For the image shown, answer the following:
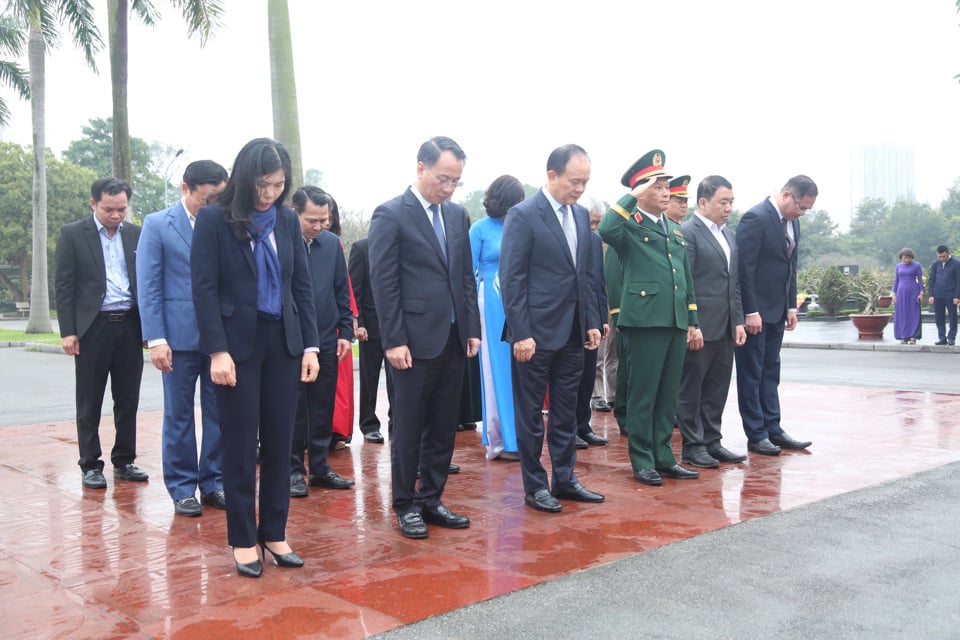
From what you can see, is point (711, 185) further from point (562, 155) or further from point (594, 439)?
point (594, 439)

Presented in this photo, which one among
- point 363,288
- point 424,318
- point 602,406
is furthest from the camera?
point 602,406

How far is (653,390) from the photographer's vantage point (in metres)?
5.55

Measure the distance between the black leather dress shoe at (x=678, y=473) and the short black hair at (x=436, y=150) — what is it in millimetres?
2443

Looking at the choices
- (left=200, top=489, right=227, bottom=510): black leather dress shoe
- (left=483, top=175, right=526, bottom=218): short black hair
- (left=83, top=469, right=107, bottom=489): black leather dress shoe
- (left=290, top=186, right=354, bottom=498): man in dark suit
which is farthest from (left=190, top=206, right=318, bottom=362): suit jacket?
(left=483, top=175, right=526, bottom=218): short black hair

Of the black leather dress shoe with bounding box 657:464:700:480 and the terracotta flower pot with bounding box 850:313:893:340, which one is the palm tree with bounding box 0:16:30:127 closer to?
the terracotta flower pot with bounding box 850:313:893:340

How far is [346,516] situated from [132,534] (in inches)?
41.8

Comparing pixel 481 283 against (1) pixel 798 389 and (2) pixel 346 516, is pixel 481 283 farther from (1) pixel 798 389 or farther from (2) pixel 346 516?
(1) pixel 798 389

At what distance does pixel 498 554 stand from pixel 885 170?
156 m

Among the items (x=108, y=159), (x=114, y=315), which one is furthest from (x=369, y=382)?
(x=108, y=159)

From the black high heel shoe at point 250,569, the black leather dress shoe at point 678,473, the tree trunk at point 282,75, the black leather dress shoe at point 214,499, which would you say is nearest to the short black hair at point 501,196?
the black leather dress shoe at point 678,473

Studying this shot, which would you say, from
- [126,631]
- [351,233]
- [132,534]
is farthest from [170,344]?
[351,233]

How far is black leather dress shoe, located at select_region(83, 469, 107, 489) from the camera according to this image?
5477mm

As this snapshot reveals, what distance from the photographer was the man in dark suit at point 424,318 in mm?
4418

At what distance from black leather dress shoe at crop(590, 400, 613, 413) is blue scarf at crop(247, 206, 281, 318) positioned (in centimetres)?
526
